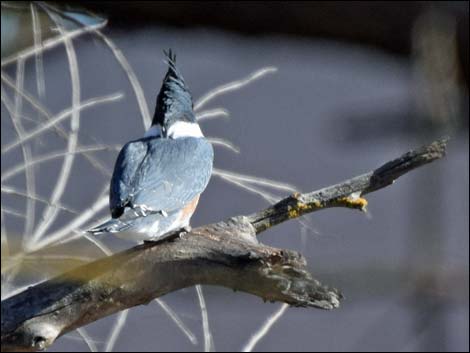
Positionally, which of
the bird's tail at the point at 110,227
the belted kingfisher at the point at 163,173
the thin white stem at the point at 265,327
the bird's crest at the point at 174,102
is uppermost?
the bird's crest at the point at 174,102

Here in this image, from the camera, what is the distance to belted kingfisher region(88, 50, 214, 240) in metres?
2.91

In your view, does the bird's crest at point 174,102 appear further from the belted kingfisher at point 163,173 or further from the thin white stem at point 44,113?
the thin white stem at point 44,113

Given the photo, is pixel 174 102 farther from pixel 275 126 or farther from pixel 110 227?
pixel 275 126

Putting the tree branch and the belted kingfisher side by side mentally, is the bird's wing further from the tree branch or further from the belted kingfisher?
the tree branch

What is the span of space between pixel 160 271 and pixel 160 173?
0.60 metres

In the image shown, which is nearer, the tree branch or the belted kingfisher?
the tree branch

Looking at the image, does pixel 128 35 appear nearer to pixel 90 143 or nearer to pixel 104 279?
pixel 90 143

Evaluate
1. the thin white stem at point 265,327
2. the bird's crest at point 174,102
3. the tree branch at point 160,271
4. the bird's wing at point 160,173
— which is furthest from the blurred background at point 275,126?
the tree branch at point 160,271

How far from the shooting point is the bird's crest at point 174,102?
336 centimetres

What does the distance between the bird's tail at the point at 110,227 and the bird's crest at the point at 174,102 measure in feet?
2.09

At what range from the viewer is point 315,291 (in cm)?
238

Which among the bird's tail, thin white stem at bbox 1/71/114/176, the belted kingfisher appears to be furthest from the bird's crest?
the bird's tail

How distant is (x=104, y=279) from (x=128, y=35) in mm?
1883

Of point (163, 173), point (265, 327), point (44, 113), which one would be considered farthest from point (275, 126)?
point (265, 327)
